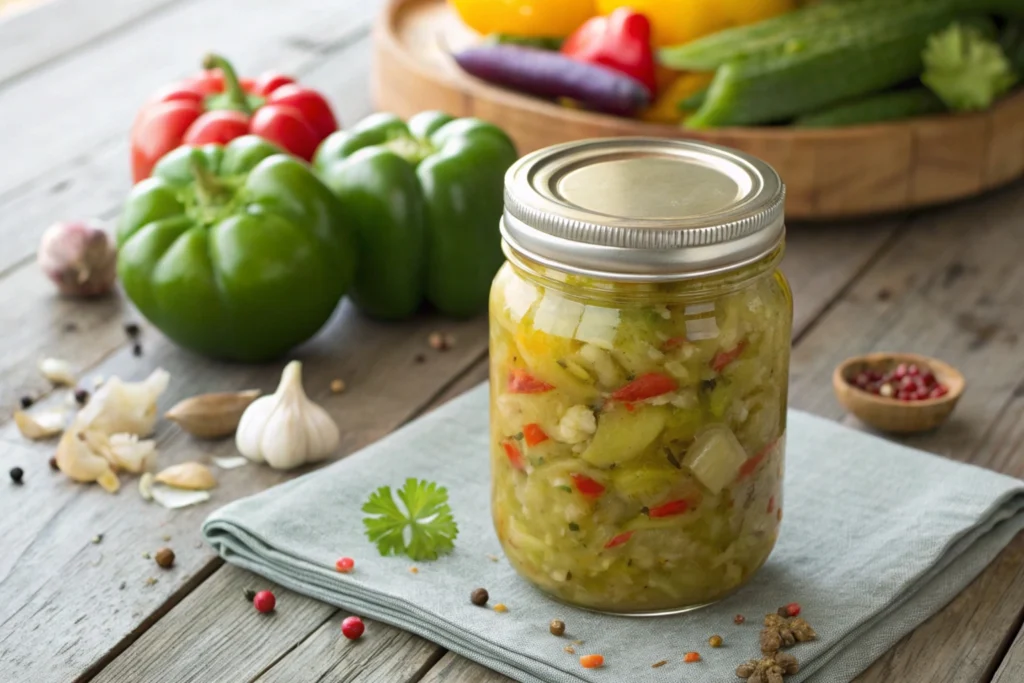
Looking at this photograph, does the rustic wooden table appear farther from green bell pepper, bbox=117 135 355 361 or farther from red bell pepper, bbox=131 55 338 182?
red bell pepper, bbox=131 55 338 182

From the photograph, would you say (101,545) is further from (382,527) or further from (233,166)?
(233,166)

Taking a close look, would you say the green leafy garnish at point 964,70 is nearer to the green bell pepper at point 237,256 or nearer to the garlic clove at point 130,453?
the green bell pepper at point 237,256

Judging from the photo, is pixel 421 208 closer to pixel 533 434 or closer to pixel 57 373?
pixel 57 373

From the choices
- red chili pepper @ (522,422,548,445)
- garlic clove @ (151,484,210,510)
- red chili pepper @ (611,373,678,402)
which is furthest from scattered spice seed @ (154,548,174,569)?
red chili pepper @ (611,373,678,402)

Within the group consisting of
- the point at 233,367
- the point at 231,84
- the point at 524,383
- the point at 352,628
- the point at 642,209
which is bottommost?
the point at 233,367

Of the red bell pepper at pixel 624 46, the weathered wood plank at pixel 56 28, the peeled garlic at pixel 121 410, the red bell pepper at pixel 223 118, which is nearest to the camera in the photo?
the peeled garlic at pixel 121 410

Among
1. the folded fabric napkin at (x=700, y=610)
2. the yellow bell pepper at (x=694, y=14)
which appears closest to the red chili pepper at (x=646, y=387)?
the folded fabric napkin at (x=700, y=610)

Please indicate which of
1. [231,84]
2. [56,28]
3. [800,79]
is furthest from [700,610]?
[56,28]
